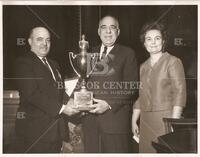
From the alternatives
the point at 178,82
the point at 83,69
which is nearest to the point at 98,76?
the point at 83,69

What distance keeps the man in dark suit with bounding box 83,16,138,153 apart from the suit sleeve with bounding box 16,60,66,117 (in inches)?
6.9

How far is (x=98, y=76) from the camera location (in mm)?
1812

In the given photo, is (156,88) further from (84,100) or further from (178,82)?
(84,100)

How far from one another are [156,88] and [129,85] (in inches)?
4.3

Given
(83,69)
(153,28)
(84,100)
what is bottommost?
(84,100)

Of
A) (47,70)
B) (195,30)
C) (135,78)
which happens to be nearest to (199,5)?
(195,30)

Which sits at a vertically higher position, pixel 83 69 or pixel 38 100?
pixel 83 69

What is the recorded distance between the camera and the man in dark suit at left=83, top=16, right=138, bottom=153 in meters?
1.81

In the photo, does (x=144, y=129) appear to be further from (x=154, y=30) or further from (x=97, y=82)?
(x=154, y=30)

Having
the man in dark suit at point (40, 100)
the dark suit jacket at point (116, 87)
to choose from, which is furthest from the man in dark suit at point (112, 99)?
the man in dark suit at point (40, 100)

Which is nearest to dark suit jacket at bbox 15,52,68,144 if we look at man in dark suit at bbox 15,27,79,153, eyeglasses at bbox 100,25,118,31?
man in dark suit at bbox 15,27,79,153

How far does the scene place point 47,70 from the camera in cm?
181

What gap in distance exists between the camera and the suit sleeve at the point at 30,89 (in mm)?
1801

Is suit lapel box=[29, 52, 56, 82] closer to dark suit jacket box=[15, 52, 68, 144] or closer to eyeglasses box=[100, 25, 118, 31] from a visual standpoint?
dark suit jacket box=[15, 52, 68, 144]
